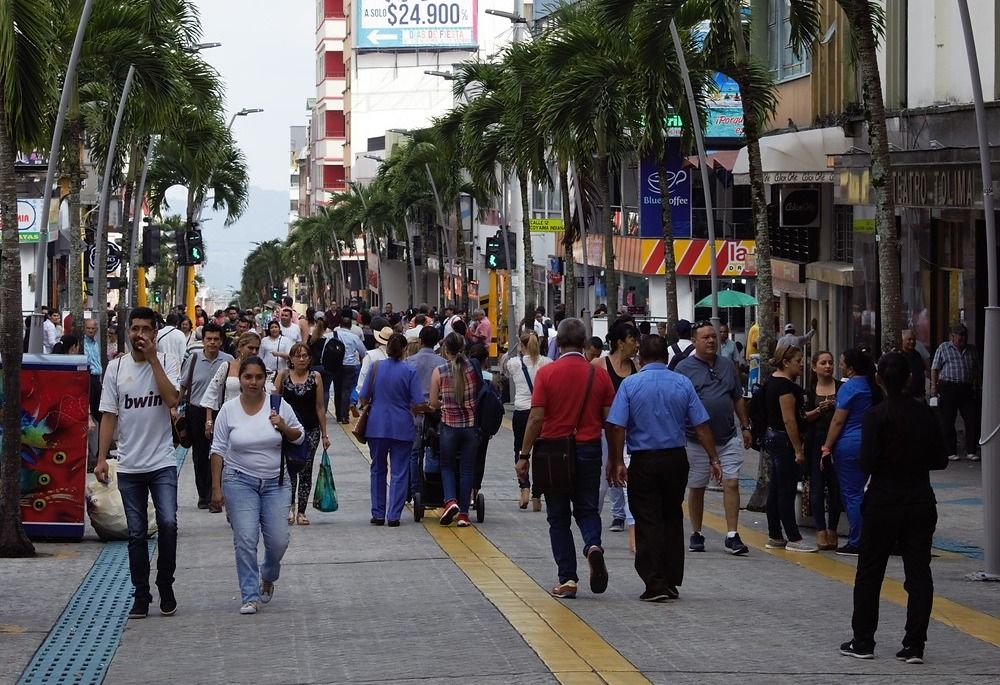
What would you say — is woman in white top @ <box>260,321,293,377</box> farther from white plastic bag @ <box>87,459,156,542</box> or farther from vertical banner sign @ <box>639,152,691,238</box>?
vertical banner sign @ <box>639,152,691,238</box>

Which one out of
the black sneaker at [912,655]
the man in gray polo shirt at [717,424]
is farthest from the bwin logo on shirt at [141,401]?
the black sneaker at [912,655]

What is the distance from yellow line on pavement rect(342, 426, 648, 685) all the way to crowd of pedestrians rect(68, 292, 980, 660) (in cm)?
35

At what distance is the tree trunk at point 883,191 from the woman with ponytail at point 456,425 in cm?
373

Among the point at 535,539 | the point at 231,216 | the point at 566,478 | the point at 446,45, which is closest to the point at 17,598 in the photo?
the point at 566,478

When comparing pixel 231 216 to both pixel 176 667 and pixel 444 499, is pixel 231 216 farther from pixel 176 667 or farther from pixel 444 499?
pixel 176 667

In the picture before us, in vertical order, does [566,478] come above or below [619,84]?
below

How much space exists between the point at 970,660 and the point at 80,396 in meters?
8.06

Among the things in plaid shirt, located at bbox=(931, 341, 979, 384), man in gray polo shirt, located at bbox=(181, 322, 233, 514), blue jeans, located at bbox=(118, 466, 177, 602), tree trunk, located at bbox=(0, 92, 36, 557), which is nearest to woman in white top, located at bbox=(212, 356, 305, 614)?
blue jeans, located at bbox=(118, 466, 177, 602)

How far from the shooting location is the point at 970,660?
8.93 meters

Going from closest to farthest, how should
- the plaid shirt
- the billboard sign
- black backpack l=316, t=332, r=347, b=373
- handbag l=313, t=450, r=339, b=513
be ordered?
handbag l=313, t=450, r=339, b=513, the plaid shirt, black backpack l=316, t=332, r=347, b=373, the billboard sign

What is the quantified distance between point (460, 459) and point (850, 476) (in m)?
3.59

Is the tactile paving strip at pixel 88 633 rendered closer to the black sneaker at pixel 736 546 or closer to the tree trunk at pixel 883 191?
the black sneaker at pixel 736 546

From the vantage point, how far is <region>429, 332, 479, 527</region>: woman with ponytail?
1520cm

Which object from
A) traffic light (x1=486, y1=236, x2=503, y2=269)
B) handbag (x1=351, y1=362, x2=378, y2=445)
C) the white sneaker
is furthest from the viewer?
traffic light (x1=486, y1=236, x2=503, y2=269)
